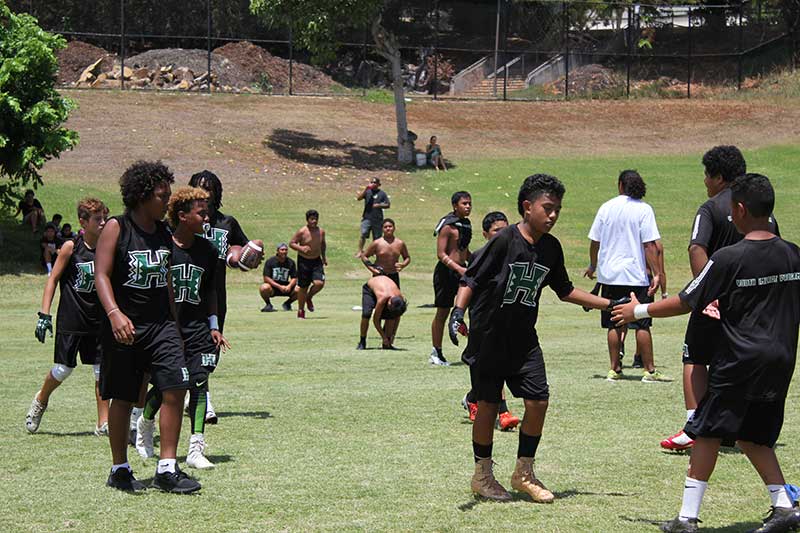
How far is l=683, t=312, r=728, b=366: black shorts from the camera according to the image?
24.6 ft

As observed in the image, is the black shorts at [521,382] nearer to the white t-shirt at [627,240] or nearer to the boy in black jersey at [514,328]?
the boy in black jersey at [514,328]

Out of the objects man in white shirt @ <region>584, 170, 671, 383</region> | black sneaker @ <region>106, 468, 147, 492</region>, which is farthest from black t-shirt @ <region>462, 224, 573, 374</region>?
man in white shirt @ <region>584, 170, 671, 383</region>

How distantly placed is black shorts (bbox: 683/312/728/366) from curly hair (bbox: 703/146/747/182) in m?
1.24

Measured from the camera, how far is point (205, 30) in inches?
2094

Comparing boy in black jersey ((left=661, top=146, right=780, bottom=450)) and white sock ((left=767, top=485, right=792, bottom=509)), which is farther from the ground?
boy in black jersey ((left=661, top=146, right=780, bottom=450))

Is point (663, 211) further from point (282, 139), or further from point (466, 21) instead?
point (466, 21)

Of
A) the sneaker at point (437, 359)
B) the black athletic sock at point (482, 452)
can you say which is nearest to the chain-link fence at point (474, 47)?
the sneaker at point (437, 359)

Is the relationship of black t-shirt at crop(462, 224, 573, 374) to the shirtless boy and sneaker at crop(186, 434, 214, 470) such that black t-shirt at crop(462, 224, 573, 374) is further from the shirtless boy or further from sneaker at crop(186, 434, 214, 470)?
the shirtless boy

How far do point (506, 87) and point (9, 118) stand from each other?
1155 inches

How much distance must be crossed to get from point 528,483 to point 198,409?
259cm

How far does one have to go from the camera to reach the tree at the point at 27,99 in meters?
27.0

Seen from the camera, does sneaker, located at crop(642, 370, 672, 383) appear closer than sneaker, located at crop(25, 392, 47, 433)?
No

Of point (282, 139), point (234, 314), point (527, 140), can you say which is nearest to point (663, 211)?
point (527, 140)

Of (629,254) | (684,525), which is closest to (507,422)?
(629,254)
